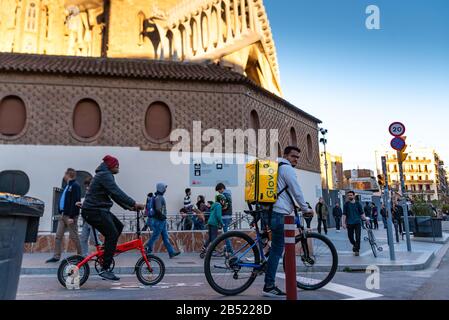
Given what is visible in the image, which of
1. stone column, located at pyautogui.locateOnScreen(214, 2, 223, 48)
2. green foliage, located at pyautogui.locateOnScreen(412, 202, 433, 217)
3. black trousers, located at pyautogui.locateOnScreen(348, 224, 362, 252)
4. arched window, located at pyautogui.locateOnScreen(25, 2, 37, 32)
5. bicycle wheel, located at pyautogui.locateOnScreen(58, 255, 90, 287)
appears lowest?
bicycle wheel, located at pyautogui.locateOnScreen(58, 255, 90, 287)

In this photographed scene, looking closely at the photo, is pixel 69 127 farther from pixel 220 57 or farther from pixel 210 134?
pixel 220 57

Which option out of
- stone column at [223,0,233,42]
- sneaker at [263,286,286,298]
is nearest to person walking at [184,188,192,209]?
sneaker at [263,286,286,298]

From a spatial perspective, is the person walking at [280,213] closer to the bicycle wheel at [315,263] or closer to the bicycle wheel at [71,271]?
the bicycle wheel at [315,263]

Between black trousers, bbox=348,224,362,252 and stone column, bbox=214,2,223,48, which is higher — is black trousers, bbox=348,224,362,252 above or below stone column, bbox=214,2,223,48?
below

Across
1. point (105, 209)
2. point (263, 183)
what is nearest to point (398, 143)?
point (263, 183)

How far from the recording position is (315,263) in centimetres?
579

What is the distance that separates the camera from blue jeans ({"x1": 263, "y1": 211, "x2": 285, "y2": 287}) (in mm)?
5162

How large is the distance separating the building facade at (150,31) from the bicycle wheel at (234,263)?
19318 millimetres

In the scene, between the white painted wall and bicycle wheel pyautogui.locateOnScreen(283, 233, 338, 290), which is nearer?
bicycle wheel pyautogui.locateOnScreen(283, 233, 338, 290)

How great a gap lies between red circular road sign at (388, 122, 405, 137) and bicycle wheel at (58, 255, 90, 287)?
32.2 ft

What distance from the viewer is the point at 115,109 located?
732 inches

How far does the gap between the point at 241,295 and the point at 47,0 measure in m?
29.2

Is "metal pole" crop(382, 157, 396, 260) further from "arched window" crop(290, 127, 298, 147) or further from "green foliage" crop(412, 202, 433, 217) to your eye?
"arched window" crop(290, 127, 298, 147)
